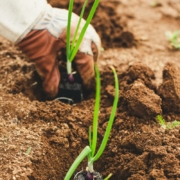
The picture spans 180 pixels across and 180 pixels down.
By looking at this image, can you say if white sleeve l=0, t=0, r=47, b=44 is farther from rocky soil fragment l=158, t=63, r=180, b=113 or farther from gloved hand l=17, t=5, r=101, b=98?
rocky soil fragment l=158, t=63, r=180, b=113

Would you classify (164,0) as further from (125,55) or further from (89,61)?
(89,61)

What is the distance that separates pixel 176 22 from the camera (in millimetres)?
2645

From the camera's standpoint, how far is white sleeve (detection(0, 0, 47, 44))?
5.49ft

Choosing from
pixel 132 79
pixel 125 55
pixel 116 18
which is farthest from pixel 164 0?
pixel 132 79

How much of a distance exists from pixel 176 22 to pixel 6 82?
4.10ft

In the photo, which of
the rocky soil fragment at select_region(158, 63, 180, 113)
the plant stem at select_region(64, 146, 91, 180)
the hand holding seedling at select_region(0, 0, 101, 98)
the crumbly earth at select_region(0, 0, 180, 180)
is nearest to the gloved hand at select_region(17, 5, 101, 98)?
the hand holding seedling at select_region(0, 0, 101, 98)

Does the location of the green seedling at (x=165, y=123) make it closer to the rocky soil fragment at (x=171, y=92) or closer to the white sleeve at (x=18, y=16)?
the rocky soil fragment at (x=171, y=92)

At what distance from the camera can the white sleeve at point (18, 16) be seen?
1.67 meters

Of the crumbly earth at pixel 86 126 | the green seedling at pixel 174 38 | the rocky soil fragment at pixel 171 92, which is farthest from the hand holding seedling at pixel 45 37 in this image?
the green seedling at pixel 174 38

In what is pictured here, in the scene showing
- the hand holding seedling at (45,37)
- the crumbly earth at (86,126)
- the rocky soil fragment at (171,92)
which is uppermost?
the hand holding seedling at (45,37)

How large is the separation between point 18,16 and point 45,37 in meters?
0.16

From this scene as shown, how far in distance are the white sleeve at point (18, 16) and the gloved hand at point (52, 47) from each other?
0.12ft

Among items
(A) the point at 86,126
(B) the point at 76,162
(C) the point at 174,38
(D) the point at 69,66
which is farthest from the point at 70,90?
(C) the point at 174,38

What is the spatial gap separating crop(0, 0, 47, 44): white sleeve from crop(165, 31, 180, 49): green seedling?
95 centimetres
